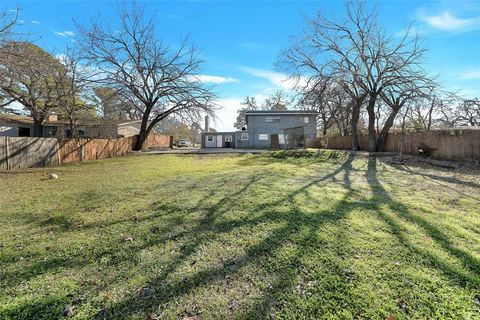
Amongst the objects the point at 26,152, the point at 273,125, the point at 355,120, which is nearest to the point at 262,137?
the point at 273,125

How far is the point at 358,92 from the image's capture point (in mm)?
17844

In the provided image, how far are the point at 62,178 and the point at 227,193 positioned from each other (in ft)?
20.7

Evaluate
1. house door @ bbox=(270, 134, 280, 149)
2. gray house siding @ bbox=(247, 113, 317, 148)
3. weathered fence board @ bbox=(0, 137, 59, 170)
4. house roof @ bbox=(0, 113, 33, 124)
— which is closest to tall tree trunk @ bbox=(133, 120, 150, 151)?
weathered fence board @ bbox=(0, 137, 59, 170)

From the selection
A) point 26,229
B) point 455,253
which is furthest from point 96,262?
point 455,253

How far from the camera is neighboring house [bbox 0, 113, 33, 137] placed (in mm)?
23656

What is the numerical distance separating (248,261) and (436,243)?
2361mm

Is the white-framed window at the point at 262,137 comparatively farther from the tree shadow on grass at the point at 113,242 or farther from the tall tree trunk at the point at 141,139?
the tree shadow on grass at the point at 113,242

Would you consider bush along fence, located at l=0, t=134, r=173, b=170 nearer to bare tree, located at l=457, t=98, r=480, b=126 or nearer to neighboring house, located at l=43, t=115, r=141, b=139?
neighboring house, located at l=43, t=115, r=141, b=139

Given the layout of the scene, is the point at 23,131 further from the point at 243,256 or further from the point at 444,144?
the point at 444,144

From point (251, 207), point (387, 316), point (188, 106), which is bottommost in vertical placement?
point (387, 316)

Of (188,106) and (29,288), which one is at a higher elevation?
(188,106)

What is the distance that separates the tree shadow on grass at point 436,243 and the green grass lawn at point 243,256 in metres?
0.02

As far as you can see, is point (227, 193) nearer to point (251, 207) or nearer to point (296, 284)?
point (251, 207)

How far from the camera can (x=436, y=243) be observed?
3043mm
